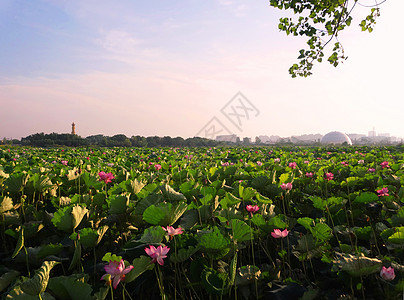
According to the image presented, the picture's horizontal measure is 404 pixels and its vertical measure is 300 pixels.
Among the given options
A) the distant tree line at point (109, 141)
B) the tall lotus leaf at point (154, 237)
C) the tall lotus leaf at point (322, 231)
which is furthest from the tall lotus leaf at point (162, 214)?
the distant tree line at point (109, 141)

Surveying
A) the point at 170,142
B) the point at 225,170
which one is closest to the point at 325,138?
the point at 170,142

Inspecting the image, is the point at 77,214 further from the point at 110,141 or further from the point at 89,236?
the point at 110,141

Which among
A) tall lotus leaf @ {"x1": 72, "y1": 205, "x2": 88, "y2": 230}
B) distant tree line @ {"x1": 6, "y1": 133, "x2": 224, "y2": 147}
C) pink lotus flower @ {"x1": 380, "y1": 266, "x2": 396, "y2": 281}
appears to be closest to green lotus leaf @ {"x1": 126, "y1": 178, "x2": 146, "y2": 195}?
tall lotus leaf @ {"x1": 72, "y1": 205, "x2": 88, "y2": 230}

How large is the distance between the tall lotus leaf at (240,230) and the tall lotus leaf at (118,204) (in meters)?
0.75

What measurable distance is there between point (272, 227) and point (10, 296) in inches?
48.9

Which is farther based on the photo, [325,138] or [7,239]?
[325,138]

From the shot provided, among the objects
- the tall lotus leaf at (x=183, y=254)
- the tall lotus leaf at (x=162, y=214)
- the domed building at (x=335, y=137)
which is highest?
the domed building at (x=335, y=137)

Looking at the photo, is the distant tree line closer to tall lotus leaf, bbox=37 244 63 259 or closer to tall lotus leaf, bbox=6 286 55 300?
tall lotus leaf, bbox=37 244 63 259

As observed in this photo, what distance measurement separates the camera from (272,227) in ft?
5.18

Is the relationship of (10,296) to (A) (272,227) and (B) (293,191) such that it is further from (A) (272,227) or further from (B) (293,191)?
(B) (293,191)

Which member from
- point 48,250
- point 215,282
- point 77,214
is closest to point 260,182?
point 215,282

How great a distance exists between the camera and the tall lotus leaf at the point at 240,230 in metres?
1.38

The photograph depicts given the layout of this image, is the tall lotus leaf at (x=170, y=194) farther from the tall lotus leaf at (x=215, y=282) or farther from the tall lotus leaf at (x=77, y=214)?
the tall lotus leaf at (x=215, y=282)

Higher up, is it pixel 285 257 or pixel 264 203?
pixel 264 203
